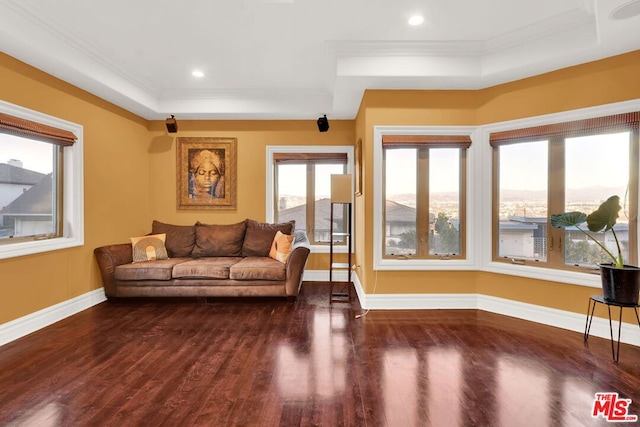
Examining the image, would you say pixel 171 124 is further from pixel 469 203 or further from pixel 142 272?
pixel 469 203

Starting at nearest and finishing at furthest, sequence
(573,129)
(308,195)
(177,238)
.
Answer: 1. (573,129)
2. (177,238)
3. (308,195)

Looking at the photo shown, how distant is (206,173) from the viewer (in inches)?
205

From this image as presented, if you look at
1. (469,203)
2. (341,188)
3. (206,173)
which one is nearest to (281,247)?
(341,188)

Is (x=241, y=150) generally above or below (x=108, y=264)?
above

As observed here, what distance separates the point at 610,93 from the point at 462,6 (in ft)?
5.56

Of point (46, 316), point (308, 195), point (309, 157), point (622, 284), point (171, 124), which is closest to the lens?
point (622, 284)

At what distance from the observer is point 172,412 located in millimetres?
1904

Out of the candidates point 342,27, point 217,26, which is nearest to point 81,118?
point 217,26

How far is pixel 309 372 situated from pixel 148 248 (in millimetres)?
3206

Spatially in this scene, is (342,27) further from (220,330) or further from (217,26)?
(220,330)

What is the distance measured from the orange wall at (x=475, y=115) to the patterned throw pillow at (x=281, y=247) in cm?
107

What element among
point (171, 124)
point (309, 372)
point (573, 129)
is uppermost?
point (171, 124)

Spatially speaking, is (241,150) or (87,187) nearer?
(87,187)

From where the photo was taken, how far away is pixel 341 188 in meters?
3.99
